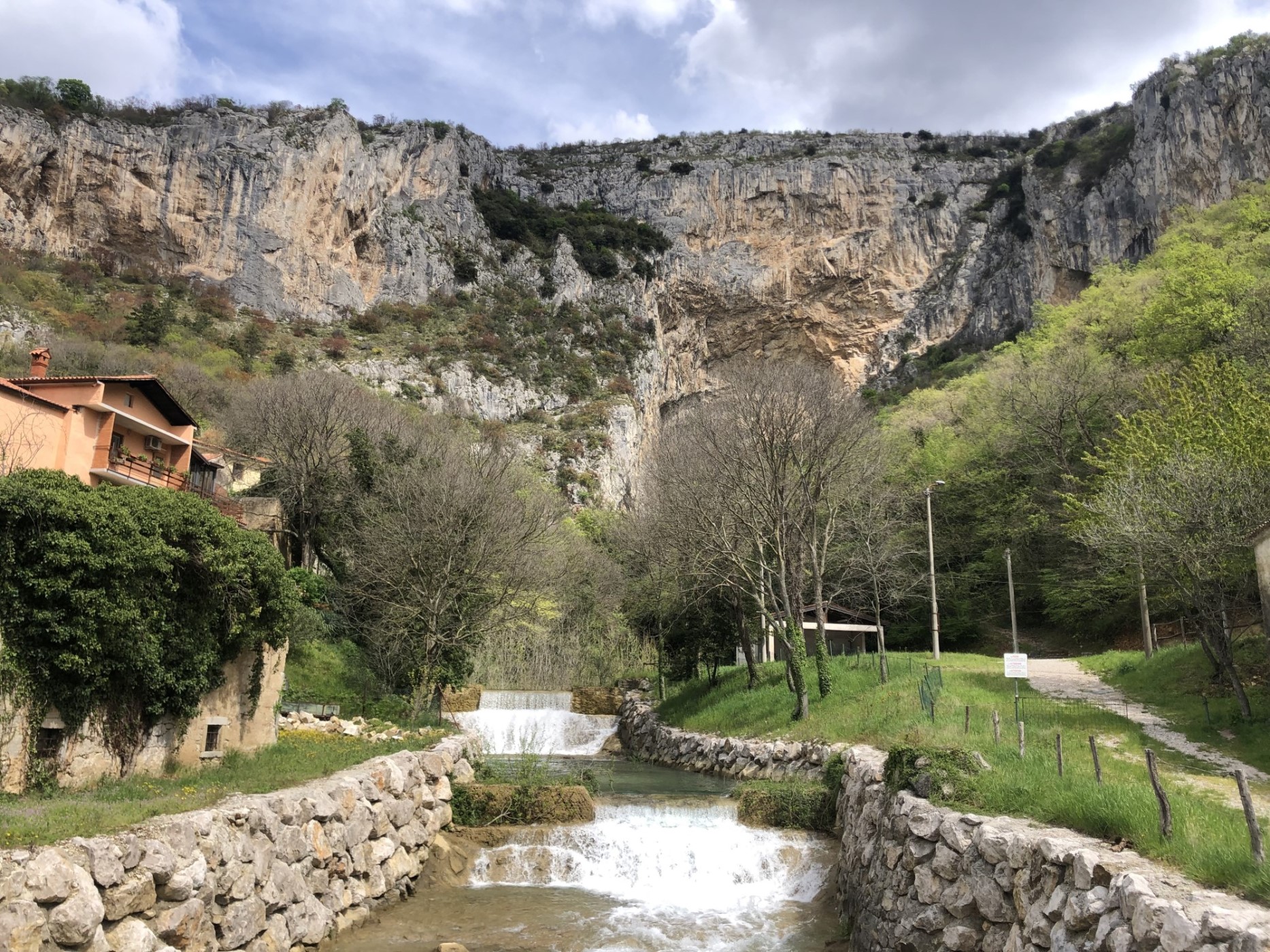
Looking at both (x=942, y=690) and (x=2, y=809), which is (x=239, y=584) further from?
(x=942, y=690)

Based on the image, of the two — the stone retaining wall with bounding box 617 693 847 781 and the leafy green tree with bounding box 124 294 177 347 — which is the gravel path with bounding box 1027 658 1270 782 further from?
the leafy green tree with bounding box 124 294 177 347

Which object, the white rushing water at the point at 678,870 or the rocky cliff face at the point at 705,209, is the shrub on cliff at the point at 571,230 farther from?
the white rushing water at the point at 678,870

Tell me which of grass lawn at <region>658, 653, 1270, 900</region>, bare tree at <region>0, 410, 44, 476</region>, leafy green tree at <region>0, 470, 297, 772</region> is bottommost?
grass lawn at <region>658, 653, 1270, 900</region>

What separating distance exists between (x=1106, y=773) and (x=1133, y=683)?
41.1ft

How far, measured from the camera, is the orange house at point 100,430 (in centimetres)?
1922

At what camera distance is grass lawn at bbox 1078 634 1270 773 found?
49.4 feet

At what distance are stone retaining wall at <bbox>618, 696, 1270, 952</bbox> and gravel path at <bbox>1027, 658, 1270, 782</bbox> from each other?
293 centimetres

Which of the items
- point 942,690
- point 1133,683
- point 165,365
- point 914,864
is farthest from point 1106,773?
point 165,365

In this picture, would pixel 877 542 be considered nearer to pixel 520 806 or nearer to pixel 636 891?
pixel 520 806

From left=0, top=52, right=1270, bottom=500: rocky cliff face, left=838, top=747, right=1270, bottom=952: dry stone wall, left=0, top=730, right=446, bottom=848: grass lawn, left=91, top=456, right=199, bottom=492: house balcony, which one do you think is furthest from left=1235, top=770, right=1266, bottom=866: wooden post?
left=0, top=52, right=1270, bottom=500: rocky cliff face

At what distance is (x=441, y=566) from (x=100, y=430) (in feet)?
36.6

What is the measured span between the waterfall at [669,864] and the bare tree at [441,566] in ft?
34.7

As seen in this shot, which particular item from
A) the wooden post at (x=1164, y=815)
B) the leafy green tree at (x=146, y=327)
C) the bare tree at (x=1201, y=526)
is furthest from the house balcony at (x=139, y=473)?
the leafy green tree at (x=146, y=327)

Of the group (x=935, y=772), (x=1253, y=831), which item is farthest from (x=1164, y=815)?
(x=935, y=772)
